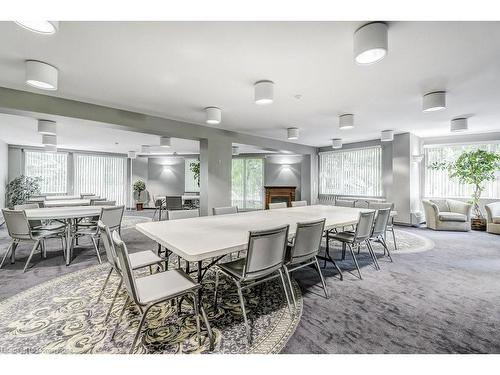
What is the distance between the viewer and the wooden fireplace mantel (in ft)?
28.0

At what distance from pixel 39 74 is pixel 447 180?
28.9 ft

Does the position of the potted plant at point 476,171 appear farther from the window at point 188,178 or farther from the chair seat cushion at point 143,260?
the window at point 188,178

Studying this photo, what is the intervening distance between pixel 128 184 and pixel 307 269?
9.35 meters

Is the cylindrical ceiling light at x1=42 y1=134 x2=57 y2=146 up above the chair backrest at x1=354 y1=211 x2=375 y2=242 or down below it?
above

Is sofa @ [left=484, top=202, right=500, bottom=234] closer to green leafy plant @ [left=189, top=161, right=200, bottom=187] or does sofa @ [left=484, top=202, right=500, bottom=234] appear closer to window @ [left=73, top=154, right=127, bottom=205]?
green leafy plant @ [left=189, top=161, right=200, bottom=187]

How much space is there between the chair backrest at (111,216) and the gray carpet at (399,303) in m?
0.59

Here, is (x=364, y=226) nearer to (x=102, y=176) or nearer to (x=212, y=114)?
(x=212, y=114)

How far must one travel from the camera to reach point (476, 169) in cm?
557

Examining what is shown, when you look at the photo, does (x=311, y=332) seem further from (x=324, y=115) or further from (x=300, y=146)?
(x=300, y=146)

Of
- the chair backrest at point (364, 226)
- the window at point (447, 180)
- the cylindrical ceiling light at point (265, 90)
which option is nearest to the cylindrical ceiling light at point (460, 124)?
the window at point (447, 180)

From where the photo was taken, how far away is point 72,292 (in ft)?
8.01

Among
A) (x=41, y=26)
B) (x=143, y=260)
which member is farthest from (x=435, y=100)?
(x=41, y=26)

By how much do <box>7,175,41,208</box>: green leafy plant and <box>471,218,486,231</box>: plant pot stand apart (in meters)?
12.4

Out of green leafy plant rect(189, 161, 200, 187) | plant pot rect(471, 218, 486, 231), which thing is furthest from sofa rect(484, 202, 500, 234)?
green leafy plant rect(189, 161, 200, 187)
